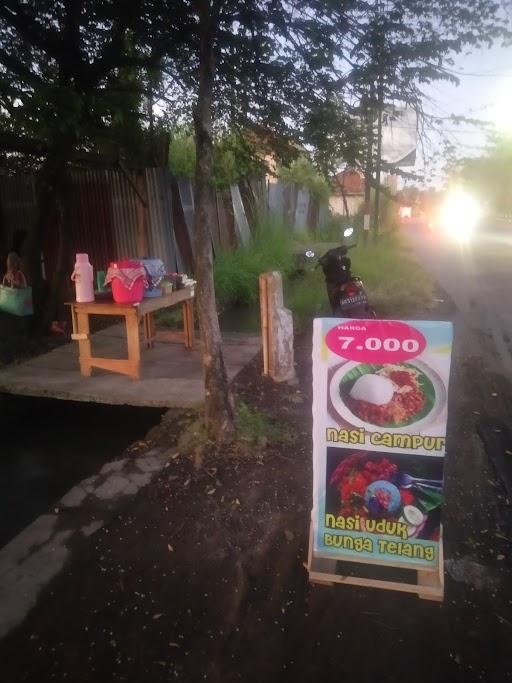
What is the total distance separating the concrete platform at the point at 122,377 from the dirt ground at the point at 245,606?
1.28m

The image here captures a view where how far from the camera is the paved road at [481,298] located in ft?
22.2

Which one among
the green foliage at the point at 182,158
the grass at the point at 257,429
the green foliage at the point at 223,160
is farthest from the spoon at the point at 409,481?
the green foliage at the point at 182,158

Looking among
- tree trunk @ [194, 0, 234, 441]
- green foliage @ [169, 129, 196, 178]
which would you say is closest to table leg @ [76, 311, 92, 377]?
tree trunk @ [194, 0, 234, 441]

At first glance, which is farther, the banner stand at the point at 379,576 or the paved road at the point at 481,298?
the paved road at the point at 481,298

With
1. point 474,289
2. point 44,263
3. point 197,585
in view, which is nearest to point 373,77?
point 197,585

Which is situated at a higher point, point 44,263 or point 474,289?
point 44,263

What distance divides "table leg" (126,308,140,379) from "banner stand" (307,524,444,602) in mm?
2787

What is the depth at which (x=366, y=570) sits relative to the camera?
2.65 metres

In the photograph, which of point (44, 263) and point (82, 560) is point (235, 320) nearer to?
point (44, 263)

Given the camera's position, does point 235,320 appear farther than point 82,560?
Yes

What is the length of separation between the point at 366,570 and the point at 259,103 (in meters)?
4.24

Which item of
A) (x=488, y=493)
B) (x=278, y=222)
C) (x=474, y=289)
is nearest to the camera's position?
(x=488, y=493)

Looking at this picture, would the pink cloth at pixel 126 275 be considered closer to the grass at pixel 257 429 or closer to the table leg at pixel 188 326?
the table leg at pixel 188 326

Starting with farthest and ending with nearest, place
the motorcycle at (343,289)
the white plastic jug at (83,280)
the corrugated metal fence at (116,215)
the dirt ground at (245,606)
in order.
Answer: the corrugated metal fence at (116,215), the motorcycle at (343,289), the white plastic jug at (83,280), the dirt ground at (245,606)
